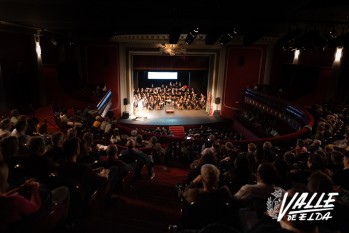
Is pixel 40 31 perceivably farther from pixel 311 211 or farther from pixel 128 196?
pixel 311 211

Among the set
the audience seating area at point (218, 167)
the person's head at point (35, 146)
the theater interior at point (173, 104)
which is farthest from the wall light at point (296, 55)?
the person's head at point (35, 146)

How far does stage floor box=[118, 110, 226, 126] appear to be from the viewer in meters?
13.6

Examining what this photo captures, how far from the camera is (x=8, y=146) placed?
260cm

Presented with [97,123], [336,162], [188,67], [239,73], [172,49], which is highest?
[172,49]

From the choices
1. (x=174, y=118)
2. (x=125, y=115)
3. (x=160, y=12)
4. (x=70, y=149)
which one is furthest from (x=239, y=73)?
(x=70, y=149)

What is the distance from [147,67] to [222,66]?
443cm

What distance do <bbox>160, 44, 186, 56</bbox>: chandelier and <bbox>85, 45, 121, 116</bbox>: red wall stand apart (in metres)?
2.56

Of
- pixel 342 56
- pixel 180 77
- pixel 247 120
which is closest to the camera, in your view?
pixel 342 56

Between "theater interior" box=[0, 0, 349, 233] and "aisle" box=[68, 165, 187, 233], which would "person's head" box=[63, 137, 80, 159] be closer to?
"theater interior" box=[0, 0, 349, 233]

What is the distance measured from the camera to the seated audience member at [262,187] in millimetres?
2305

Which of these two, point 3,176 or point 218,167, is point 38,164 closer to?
point 3,176

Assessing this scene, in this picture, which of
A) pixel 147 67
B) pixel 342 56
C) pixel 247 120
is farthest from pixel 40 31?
pixel 342 56

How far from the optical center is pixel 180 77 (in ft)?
59.6

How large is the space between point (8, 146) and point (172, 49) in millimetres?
12390
